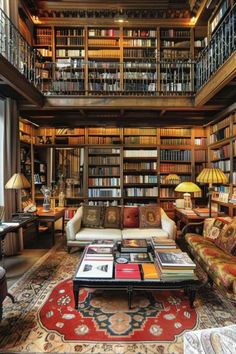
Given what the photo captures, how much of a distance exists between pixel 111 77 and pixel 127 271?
14.7ft

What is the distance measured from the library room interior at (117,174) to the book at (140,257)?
20 mm

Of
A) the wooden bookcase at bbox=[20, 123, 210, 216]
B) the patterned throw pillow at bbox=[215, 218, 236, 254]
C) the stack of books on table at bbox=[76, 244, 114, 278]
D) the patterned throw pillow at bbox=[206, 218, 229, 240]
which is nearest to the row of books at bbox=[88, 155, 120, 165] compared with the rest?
the wooden bookcase at bbox=[20, 123, 210, 216]

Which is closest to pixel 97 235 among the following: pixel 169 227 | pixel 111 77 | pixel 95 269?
pixel 169 227

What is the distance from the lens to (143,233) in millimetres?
3732

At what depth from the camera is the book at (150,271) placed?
217 cm

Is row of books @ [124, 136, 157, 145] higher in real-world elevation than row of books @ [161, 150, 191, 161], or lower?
higher

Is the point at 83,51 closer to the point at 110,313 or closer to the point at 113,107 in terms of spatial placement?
the point at 113,107

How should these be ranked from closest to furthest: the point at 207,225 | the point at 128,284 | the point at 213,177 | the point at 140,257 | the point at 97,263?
the point at 128,284 → the point at 97,263 → the point at 140,257 → the point at 207,225 → the point at 213,177

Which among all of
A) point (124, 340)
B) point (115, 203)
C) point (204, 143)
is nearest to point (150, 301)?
point (124, 340)

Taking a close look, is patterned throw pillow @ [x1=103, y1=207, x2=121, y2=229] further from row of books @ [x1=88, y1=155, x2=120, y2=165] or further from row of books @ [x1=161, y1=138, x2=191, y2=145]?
row of books @ [x1=161, y1=138, x2=191, y2=145]

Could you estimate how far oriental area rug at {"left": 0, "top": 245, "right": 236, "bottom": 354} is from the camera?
1.79 metres

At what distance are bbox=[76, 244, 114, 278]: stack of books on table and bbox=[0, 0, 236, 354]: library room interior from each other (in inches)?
0.8

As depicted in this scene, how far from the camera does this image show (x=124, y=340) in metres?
1.85

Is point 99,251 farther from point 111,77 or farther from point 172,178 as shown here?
point 111,77
